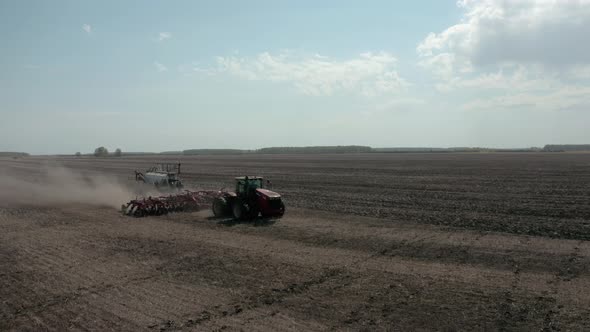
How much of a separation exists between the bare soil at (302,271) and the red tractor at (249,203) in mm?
778

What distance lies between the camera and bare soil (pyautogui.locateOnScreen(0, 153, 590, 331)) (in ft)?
26.1

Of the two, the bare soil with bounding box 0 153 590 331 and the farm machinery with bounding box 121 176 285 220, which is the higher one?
the farm machinery with bounding box 121 176 285 220

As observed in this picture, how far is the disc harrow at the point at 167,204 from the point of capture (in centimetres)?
1956

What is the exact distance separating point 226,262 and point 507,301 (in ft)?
22.2

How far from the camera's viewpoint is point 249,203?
1838 cm

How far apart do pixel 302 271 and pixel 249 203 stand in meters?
7.92

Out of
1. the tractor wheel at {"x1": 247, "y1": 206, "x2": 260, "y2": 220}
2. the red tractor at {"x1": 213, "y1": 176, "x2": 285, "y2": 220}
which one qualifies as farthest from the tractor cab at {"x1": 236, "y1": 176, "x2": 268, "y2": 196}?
the tractor wheel at {"x1": 247, "y1": 206, "x2": 260, "y2": 220}

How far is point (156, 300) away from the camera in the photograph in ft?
29.0

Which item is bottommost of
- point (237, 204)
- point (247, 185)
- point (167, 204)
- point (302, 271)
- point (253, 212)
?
point (302, 271)

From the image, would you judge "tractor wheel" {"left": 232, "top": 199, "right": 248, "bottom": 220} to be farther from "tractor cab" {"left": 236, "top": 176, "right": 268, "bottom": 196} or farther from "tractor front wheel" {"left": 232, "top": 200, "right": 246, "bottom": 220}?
"tractor cab" {"left": 236, "top": 176, "right": 268, "bottom": 196}

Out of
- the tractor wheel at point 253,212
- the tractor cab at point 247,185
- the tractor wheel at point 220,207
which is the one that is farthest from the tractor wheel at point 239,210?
the tractor wheel at point 220,207

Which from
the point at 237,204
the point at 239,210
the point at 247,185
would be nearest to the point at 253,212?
the point at 239,210

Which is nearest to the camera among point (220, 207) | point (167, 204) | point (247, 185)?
point (247, 185)

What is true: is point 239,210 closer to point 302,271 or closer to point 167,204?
point 167,204
